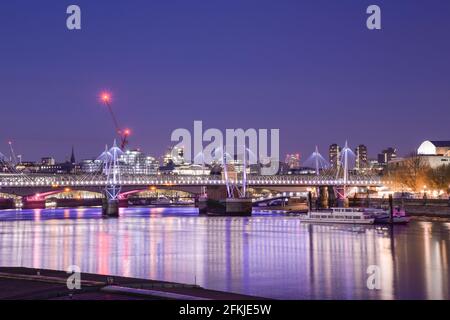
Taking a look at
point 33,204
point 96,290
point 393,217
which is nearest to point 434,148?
point 393,217

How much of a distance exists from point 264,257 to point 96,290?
1864cm

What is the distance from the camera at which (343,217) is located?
65.9m

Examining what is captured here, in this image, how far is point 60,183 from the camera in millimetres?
89625

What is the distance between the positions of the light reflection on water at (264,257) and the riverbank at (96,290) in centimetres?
545

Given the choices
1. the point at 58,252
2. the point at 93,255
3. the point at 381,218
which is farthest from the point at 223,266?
the point at 381,218

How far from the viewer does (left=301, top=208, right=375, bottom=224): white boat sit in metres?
63.1

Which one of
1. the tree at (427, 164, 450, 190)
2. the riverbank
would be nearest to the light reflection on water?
the riverbank

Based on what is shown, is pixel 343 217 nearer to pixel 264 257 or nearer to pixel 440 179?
pixel 440 179

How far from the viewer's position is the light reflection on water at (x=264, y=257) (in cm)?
2367

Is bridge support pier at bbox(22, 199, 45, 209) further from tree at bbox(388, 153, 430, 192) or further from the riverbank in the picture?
the riverbank

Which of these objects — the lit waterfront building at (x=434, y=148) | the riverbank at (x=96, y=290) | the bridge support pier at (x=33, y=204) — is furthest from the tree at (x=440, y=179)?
the riverbank at (x=96, y=290)

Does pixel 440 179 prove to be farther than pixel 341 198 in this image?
No

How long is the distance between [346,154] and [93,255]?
6761cm
